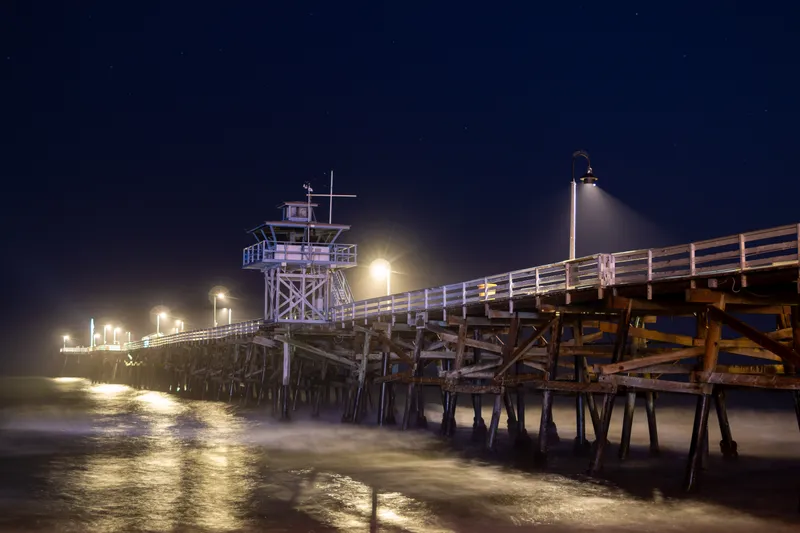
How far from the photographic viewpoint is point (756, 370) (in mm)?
24172

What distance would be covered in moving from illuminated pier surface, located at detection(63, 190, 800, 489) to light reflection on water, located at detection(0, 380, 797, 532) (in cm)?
244

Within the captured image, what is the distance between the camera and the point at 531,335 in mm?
25047

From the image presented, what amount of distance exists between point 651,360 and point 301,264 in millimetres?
27134

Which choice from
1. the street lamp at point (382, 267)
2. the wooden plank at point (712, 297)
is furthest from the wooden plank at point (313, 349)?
the wooden plank at point (712, 297)

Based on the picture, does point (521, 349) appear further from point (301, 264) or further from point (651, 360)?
point (301, 264)

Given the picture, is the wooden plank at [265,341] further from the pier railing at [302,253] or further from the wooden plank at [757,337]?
the wooden plank at [757,337]

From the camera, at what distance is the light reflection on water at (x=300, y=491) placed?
54.0ft

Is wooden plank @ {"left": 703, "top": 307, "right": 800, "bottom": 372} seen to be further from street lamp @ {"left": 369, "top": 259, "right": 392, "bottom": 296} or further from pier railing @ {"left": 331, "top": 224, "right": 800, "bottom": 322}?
street lamp @ {"left": 369, "top": 259, "right": 392, "bottom": 296}

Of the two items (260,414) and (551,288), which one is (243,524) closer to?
(551,288)

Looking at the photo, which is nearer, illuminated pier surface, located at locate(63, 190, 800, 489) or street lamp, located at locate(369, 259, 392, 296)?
illuminated pier surface, located at locate(63, 190, 800, 489)

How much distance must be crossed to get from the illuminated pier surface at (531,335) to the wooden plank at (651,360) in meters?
0.04

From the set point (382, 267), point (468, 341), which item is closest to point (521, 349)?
point (468, 341)

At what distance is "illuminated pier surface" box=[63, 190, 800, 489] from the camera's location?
61.9 ft

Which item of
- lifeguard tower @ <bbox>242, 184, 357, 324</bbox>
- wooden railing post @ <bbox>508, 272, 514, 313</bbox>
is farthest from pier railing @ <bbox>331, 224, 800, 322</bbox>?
lifeguard tower @ <bbox>242, 184, 357, 324</bbox>
